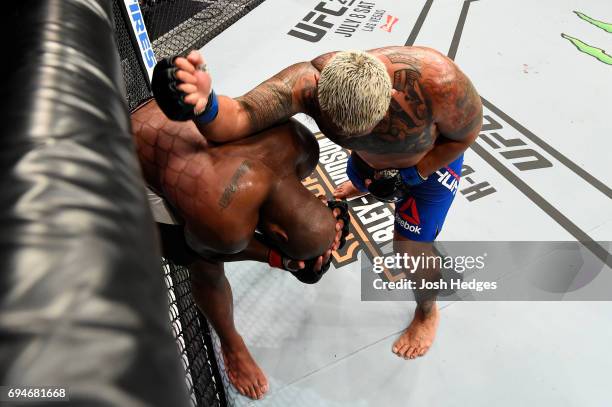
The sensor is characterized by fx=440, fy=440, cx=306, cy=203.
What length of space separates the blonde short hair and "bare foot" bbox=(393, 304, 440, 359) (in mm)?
1012

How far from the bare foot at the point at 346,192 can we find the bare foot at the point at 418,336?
2.36ft

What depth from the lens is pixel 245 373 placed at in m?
1.68

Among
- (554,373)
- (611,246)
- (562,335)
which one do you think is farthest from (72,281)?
(611,246)

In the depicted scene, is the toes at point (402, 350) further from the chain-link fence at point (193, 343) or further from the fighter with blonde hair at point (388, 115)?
the chain-link fence at point (193, 343)

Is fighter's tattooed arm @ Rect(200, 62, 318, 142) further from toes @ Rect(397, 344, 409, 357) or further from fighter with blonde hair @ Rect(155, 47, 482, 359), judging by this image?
toes @ Rect(397, 344, 409, 357)

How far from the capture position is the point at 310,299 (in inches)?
77.5

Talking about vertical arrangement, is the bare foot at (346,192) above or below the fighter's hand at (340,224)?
below

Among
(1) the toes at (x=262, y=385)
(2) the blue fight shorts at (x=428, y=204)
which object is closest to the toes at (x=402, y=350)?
(2) the blue fight shorts at (x=428, y=204)

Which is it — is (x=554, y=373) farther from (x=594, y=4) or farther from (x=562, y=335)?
(x=594, y=4)

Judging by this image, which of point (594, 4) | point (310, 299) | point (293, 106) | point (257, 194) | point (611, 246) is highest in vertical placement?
point (293, 106)

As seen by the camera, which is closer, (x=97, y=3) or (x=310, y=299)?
(x=97, y=3)

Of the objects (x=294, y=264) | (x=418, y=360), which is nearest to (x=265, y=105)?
(x=294, y=264)

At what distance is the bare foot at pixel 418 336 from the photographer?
177 centimetres

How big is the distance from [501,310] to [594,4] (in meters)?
3.44
